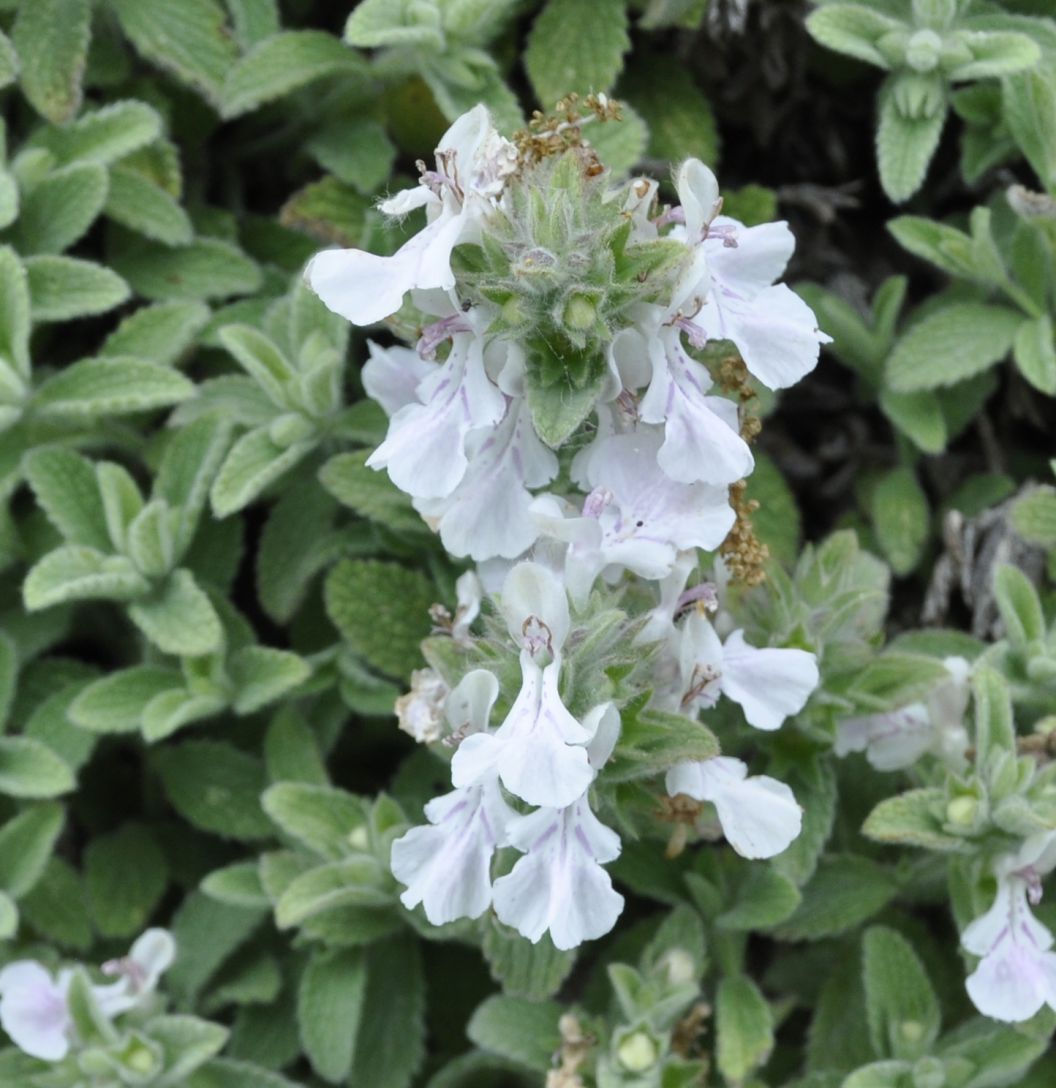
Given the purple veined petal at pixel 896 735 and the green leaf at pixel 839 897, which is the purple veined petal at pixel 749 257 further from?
the green leaf at pixel 839 897

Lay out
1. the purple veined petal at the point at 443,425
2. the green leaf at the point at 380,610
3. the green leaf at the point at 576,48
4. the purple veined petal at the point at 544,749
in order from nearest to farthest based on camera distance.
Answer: the purple veined petal at the point at 544,749 < the purple veined petal at the point at 443,425 < the green leaf at the point at 380,610 < the green leaf at the point at 576,48

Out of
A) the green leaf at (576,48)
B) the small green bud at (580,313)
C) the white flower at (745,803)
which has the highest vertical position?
the small green bud at (580,313)

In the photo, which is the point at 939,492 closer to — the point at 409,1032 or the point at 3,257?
the point at 409,1032

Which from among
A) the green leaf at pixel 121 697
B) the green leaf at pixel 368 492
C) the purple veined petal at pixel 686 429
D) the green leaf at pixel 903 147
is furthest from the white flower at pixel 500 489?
the green leaf at pixel 903 147

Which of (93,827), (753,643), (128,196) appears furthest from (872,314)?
(93,827)

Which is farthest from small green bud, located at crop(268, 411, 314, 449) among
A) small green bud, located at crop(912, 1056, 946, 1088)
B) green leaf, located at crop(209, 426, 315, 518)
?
small green bud, located at crop(912, 1056, 946, 1088)

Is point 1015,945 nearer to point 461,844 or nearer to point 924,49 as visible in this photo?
point 461,844
